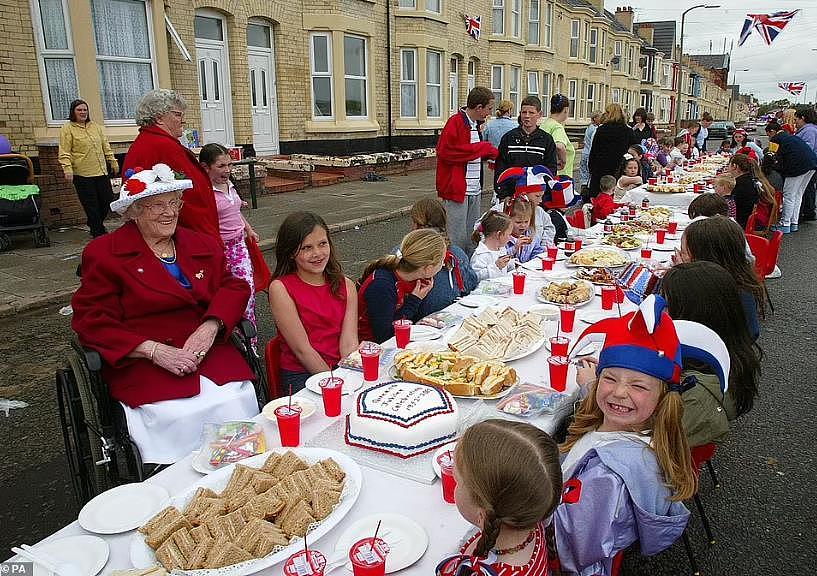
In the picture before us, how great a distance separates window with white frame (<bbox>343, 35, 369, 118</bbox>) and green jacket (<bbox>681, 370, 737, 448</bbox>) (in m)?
15.5

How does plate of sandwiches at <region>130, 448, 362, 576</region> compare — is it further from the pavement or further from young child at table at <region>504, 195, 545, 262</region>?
the pavement

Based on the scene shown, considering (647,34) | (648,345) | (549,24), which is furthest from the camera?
(647,34)

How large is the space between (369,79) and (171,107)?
545 inches

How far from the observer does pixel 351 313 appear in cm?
361

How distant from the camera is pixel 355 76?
16922mm

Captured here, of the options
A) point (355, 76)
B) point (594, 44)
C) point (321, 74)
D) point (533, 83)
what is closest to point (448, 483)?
point (321, 74)

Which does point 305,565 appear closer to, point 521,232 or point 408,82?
point 521,232

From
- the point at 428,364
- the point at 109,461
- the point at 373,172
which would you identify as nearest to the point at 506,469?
the point at 428,364

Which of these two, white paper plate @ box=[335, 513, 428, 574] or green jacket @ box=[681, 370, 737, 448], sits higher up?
green jacket @ box=[681, 370, 737, 448]

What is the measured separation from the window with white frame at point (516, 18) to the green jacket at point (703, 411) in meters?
24.8

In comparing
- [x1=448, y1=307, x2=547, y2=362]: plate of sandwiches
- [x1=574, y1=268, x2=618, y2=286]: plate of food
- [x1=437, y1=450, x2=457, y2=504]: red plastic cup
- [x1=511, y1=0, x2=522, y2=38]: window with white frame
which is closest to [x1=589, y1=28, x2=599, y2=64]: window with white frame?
[x1=511, y1=0, x2=522, y2=38]: window with white frame

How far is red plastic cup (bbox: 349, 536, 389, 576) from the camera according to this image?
1.51 metres

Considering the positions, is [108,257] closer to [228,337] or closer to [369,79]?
[228,337]

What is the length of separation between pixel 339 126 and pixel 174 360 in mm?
14149
